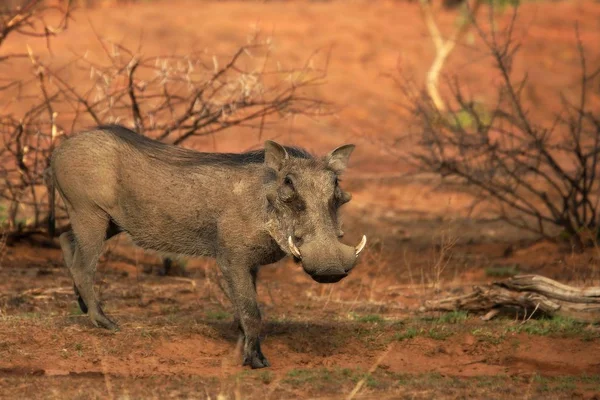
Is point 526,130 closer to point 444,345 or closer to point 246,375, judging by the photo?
point 444,345

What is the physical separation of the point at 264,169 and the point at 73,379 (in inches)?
61.0

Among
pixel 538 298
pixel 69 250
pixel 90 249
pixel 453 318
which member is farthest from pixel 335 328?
pixel 69 250

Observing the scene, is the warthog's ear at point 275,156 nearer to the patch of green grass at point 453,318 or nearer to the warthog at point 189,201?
the warthog at point 189,201

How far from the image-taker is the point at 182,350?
548 cm

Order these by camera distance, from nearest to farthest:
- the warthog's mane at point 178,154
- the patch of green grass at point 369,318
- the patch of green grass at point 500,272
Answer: the warthog's mane at point 178,154
the patch of green grass at point 369,318
the patch of green grass at point 500,272

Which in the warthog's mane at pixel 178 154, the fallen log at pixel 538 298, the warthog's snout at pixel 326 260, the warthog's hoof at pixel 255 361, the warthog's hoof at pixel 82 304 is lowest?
the warthog's hoof at pixel 82 304

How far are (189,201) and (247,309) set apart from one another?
72 cm

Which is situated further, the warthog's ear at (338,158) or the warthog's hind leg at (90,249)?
the warthog's hind leg at (90,249)

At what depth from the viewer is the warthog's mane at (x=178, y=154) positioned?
5.74 m

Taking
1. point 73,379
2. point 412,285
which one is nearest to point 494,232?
point 412,285

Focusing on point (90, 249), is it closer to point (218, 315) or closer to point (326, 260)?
point (218, 315)

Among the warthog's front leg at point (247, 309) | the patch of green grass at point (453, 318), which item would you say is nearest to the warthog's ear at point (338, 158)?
the warthog's front leg at point (247, 309)

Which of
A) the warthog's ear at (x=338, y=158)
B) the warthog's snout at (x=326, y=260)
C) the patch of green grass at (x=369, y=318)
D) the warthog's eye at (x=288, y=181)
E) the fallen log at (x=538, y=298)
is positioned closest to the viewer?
the warthog's snout at (x=326, y=260)

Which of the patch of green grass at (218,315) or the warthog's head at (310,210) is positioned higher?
the warthog's head at (310,210)
